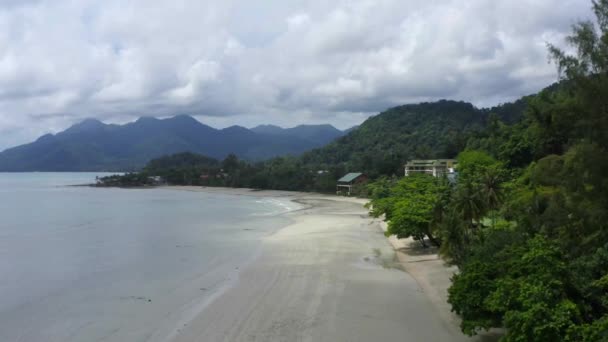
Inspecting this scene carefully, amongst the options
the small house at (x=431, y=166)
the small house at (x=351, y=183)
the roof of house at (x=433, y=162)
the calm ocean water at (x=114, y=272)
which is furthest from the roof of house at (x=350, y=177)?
the calm ocean water at (x=114, y=272)

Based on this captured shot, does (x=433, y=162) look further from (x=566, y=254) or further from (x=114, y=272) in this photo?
(x=566, y=254)

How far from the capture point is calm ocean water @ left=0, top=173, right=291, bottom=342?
20.0 metres

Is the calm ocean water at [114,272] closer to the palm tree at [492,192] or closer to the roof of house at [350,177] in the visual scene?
the palm tree at [492,192]

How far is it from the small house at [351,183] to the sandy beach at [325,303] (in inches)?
2665

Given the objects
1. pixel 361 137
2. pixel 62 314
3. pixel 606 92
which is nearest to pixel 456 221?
pixel 606 92

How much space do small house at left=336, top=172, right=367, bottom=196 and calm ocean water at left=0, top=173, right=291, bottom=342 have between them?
144ft

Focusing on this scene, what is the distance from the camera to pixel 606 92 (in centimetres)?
1493

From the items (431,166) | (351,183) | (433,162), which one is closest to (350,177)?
(351,183)

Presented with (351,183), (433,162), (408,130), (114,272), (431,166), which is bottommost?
(114,272)

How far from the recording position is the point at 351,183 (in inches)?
4141

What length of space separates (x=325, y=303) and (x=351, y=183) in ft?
278

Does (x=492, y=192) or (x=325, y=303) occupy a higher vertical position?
(x=492, y=192)

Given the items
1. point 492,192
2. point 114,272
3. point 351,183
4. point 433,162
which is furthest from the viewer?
point 351,183

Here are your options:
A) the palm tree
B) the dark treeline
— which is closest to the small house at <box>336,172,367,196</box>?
the palm tree
